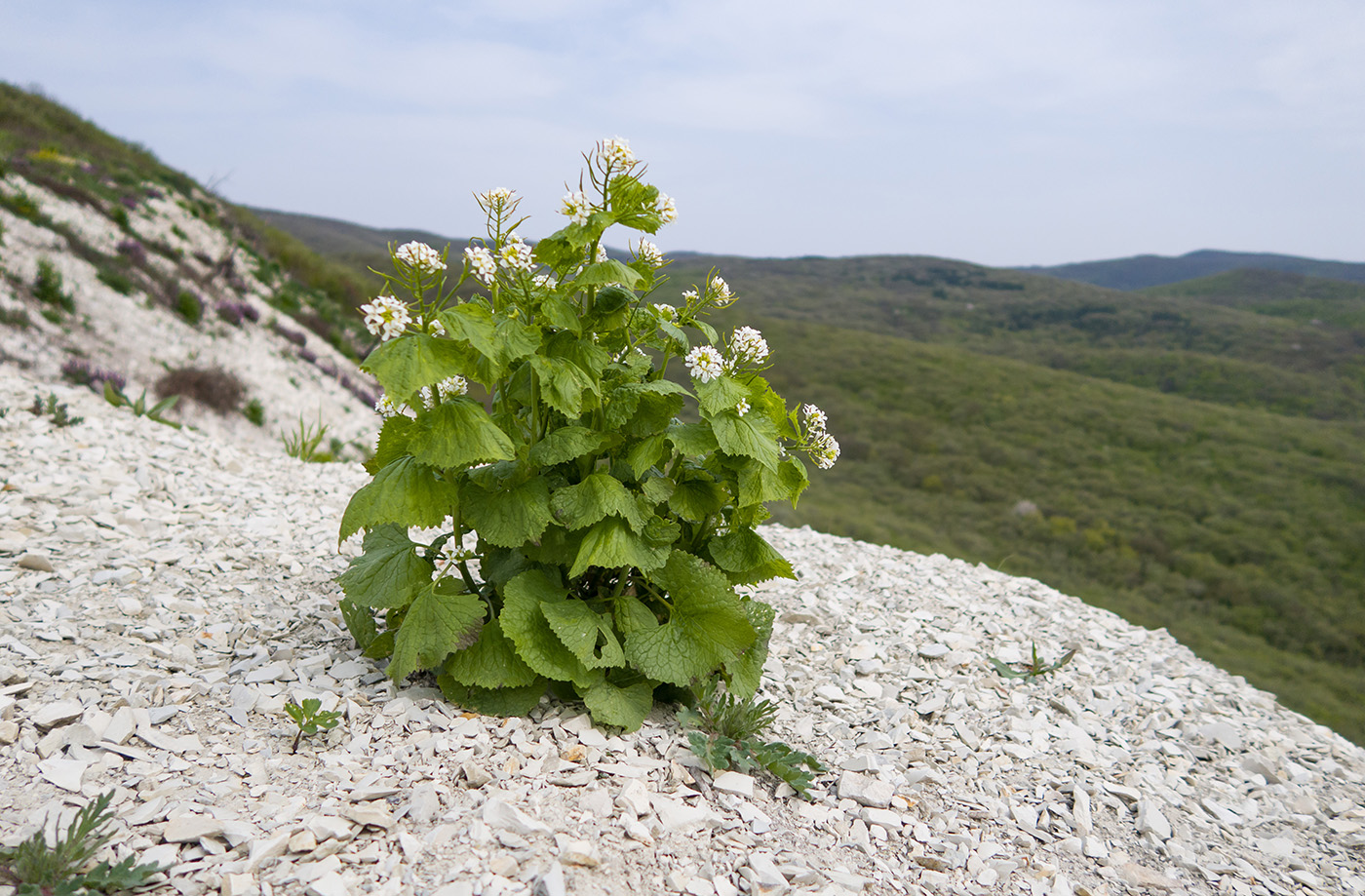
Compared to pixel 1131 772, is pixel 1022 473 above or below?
below

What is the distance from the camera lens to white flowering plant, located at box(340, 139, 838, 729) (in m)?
2.61

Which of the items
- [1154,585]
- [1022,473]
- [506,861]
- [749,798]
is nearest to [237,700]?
[506,861]

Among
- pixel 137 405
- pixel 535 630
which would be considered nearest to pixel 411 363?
pixel 535 630

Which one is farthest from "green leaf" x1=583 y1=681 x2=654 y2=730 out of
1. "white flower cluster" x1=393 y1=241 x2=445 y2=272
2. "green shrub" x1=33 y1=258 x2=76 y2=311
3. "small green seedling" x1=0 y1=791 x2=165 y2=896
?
"green shrub" x1=33 y1=258 x2=76 y2=311

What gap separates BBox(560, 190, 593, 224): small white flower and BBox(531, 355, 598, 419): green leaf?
0.52m

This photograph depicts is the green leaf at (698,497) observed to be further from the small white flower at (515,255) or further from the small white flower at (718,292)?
the small white flower at (515,255)

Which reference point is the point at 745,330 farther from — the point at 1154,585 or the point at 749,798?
the point at 1154,585

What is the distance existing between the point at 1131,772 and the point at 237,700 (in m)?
3.89

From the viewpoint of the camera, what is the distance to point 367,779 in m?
2.46

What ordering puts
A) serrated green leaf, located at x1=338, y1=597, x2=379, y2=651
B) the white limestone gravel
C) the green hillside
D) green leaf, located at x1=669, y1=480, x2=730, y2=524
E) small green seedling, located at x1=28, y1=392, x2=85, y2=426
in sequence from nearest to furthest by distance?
the white limestone gravel → green leaf, located at x1=669, y1=480, x2=730, y2=524 → serrated green leaf, located at x1=338, y1=597, x2=379, y2=651 → small green seedling, located at x1=28, y1=392, x2=85, y2=426 → the green hillside

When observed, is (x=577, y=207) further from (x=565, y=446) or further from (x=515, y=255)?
(x=565, y=446)

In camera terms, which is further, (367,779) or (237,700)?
(237,700)

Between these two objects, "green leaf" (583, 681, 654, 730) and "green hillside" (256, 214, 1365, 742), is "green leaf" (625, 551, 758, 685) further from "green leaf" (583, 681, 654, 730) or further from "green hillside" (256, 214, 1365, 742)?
"green hillside" (256, 214, 1365, 742)

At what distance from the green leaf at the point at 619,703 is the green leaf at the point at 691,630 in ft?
0.65
